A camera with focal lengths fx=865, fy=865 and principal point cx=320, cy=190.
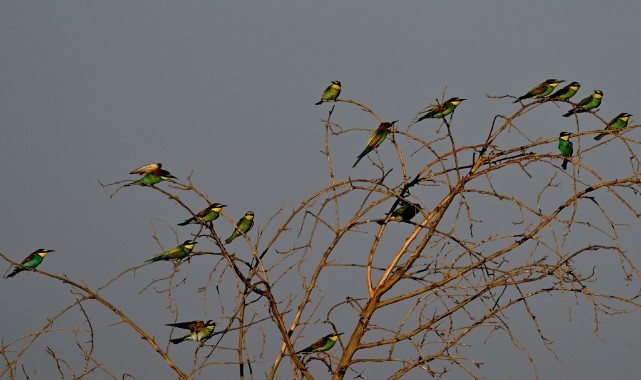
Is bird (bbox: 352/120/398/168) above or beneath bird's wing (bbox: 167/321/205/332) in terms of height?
above

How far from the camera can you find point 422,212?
5383 mm

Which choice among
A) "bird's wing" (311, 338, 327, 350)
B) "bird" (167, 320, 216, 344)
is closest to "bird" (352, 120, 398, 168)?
"bird's wing" (311, 338, 327, 350)

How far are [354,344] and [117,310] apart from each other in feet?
4.86

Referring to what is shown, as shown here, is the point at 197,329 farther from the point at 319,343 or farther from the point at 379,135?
the point at 379,135

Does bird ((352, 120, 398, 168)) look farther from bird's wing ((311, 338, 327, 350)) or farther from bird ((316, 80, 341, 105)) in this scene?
bird ((316, 80, 341, 105))

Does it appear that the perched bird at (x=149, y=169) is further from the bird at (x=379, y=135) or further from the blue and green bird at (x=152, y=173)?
the bird at (x=379, y=135)

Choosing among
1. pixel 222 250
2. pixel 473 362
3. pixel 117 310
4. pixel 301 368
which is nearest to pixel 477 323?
pixel 473 362

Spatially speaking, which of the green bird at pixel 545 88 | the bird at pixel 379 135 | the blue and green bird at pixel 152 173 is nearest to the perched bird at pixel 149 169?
the blue and green bird at pixel 152 173

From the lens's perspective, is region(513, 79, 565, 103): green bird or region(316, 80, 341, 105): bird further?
region(316, 80, 341, 105): bird

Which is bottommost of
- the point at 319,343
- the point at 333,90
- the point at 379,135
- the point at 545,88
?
the point at 319,343

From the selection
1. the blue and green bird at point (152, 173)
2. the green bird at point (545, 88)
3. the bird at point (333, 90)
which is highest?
the bird at point (333, 90)

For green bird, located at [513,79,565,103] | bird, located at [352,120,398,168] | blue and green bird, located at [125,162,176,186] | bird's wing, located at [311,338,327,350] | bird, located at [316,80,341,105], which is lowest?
bird's wing, located at [311,338,327,350]

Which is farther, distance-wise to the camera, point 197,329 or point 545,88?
point 545,88

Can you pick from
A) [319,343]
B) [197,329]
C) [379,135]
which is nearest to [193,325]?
[197,329]
